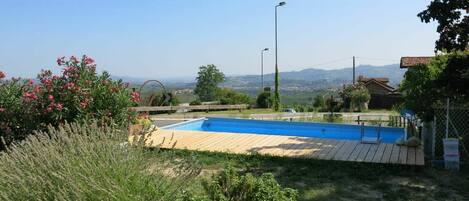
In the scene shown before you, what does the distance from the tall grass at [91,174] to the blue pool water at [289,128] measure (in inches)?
374

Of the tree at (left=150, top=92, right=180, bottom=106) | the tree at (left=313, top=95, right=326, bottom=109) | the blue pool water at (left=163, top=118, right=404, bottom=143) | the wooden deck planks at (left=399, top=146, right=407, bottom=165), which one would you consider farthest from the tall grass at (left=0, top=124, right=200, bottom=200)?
the tree at (left=313, top=95, right=326, bottom=109)

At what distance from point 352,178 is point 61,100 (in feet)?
15.7

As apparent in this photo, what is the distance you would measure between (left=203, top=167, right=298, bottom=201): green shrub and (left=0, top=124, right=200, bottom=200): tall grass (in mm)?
324

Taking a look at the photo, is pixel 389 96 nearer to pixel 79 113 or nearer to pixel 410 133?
pixel 410 133

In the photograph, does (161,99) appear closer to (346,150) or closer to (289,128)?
(289,128)

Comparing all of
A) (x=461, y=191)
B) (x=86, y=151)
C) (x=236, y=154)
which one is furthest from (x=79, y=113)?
(x=461, y=191)

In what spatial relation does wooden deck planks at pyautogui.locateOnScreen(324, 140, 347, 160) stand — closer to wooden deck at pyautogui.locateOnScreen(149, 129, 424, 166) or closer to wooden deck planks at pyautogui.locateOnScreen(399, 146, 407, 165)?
wooden deck at pyautogui.locateOnScreen(149, 129, 424, 166)

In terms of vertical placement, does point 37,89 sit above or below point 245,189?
above

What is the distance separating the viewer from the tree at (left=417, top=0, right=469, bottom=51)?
8.20 meters

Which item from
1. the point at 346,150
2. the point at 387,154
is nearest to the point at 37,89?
the point at 346,150

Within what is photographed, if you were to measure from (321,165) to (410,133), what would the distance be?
3.74 metres

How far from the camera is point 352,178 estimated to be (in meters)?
6.85

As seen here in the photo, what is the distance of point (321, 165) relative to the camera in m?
7.70

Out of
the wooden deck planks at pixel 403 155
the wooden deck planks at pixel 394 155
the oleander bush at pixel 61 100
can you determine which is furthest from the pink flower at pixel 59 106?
the wooden deck planks at pixel 403 155
